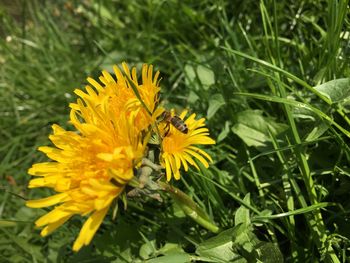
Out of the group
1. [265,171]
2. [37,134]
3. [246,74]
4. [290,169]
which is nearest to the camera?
[290,169]

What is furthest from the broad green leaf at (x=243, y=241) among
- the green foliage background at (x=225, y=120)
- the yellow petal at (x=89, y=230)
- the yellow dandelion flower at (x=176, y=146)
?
the yellow petal at (x=89, y=230)

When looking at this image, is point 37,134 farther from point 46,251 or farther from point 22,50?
point 46,251

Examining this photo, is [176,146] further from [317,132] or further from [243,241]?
[317,132]

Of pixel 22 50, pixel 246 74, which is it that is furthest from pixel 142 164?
pixel 22 50

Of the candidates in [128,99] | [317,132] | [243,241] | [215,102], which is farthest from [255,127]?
[128,99]

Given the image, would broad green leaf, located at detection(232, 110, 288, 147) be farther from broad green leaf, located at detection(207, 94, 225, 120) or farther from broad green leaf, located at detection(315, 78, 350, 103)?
broad green leaf, located at detection(315, 78, 350, 103)

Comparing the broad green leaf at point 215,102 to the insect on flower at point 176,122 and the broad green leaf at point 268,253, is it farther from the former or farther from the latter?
the broad green leaf at point 268,253
